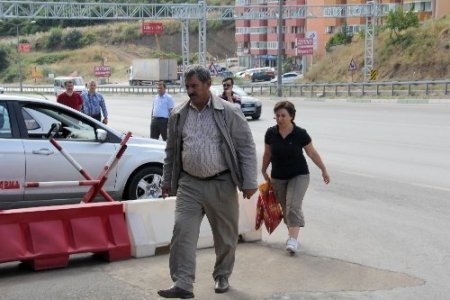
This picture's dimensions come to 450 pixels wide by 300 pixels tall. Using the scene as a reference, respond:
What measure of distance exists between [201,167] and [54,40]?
448 feet

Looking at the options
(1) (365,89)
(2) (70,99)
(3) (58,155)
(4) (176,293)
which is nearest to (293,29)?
(1) (365,89)

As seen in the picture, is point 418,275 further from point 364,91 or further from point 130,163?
point 364,91

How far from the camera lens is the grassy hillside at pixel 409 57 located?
5700cm

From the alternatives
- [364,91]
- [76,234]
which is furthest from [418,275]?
[364,91]

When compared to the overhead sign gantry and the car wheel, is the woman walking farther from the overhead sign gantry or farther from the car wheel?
the overhead sign gantry

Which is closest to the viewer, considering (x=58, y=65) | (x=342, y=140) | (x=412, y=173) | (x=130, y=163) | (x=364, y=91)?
(x=130, y=163)

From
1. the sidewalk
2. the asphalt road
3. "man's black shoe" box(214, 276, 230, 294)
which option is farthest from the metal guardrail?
"man's black shoe" box(214, 276, 230, 294)

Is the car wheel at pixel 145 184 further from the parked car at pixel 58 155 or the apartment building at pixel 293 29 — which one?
the apartment building at pixel 293 29

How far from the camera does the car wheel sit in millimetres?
9570

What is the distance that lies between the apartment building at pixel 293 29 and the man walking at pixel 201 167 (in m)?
69.6

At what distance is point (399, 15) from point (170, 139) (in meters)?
59.1

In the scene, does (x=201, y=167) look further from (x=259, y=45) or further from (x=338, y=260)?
(x=259, y=45)

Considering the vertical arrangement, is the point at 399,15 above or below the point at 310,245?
above

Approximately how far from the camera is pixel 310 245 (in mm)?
8039
